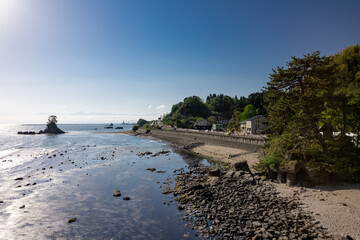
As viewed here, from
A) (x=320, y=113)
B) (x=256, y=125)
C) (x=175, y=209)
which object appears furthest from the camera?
(x=256, y=125)

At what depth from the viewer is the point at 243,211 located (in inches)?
587

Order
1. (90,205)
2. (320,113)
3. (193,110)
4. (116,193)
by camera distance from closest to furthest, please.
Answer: (320,113)
(90,205)
(116,193)
(193,110)

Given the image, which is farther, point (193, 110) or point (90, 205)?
point (193, 110)

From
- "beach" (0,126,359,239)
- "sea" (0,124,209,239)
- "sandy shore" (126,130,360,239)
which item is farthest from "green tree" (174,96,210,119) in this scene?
"sandy shore" (126,130,360,239)

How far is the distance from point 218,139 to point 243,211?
36592mm

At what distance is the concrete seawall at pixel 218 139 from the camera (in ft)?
122

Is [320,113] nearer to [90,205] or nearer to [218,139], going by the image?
[90,205]

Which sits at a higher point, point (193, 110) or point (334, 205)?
point (193, 110)

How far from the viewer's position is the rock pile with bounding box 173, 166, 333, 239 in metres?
12.1

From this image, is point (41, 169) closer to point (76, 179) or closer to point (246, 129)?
point (76, 179)

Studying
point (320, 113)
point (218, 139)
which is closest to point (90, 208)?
point (320, 113)

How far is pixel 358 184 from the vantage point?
17.1 metres

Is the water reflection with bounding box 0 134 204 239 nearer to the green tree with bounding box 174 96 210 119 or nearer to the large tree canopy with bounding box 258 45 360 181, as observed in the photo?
the large tree canopy with bounding box 258 45 360 181

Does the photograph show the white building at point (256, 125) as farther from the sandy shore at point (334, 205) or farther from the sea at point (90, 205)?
the sandy shore at point (334, 205)
